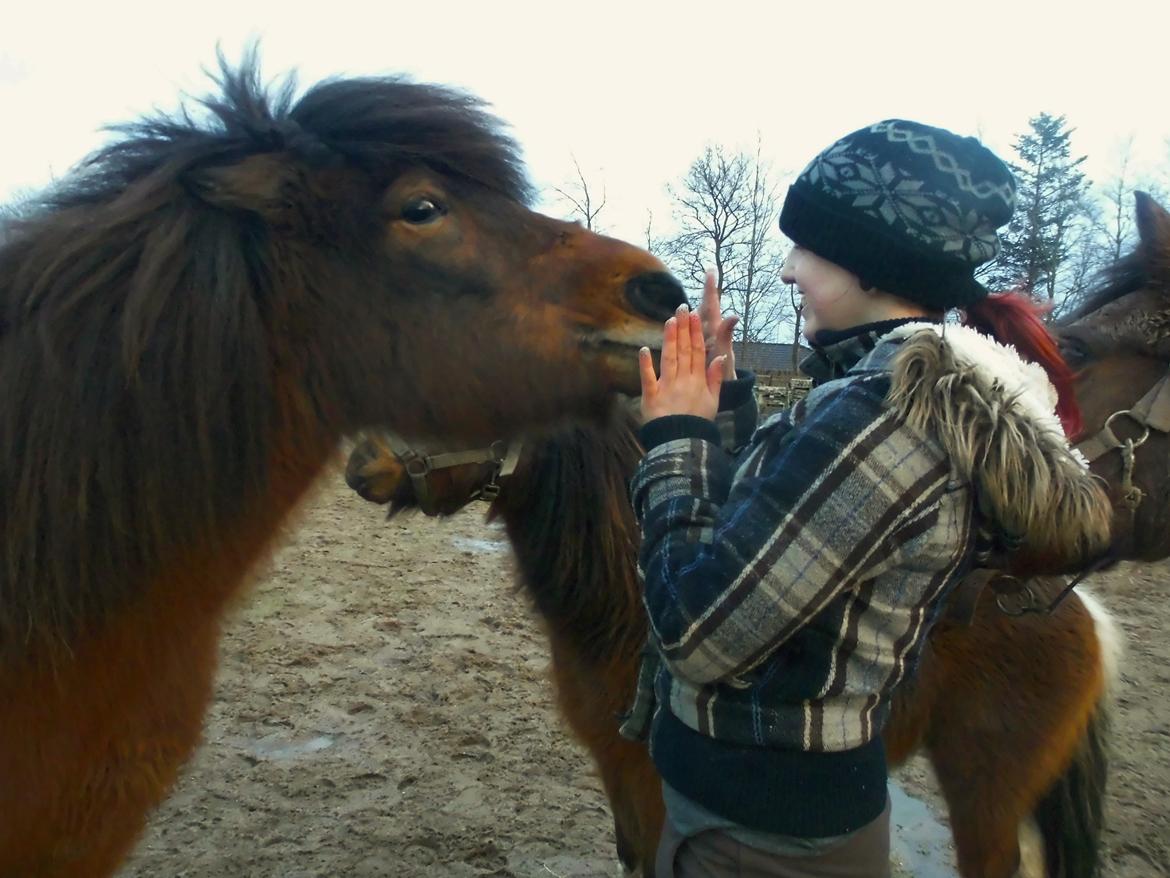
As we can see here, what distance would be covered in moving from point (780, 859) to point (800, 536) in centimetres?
63

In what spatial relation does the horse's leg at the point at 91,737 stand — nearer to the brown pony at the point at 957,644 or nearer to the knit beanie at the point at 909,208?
the brown pony at the point at 957,644

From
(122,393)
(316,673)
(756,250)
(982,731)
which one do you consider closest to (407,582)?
(316,673)

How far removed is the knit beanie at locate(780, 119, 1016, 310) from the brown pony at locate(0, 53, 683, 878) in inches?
17.7

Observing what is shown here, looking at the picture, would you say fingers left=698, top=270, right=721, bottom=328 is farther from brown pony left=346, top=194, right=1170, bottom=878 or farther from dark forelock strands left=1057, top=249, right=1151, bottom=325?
dark forelock strands left=1057, top=249, right=1151, bottom=325

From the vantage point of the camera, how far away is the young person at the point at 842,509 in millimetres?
1349

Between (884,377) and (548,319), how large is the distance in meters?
0.78

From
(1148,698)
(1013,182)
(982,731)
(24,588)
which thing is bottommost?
(1148,698)

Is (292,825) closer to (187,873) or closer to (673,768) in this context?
(187,873)

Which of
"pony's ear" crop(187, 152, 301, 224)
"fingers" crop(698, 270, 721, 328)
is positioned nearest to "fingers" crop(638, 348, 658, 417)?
"fingers" crop(698, 270, 721, 328)

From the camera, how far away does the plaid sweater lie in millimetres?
1347

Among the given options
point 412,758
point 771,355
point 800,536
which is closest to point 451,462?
point 800,536

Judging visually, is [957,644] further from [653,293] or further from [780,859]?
[653,293]

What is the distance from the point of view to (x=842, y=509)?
1.34 meters

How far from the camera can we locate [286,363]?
5.88 ft
